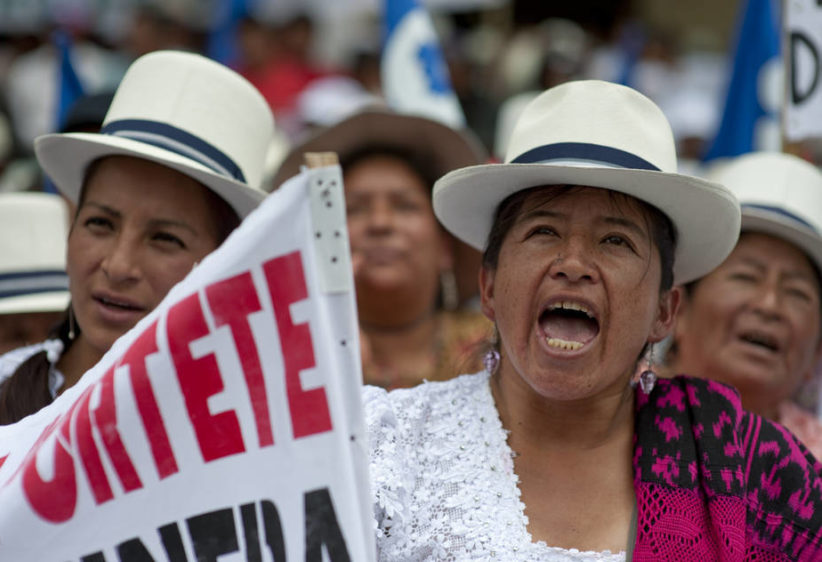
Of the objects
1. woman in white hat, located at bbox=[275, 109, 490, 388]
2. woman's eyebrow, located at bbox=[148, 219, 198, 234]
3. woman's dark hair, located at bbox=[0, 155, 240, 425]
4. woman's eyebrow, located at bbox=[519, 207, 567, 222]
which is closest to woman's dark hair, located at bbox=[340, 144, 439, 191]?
woman in white hat, located at bbox=[275, 109, 490, 388]

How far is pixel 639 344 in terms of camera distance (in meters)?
2.89

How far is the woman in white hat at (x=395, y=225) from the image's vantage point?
188 inches

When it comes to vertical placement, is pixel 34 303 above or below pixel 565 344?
above

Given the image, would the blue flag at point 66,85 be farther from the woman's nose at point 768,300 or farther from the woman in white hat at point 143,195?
the woman's nose at point 768,300

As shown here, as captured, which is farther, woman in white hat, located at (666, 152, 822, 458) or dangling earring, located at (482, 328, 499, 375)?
woman in white hat, located at (666, 152, 822, 458)

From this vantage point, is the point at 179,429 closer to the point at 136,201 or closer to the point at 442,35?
the point at 136,201

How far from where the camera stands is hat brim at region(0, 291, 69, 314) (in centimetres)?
420

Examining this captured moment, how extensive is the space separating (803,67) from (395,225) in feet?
5.74

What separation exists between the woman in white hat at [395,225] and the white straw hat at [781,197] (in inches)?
46.7

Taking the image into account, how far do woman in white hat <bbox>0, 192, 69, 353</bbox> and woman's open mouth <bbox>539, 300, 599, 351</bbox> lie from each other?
2.15 metres

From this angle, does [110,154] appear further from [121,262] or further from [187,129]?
[121,262]

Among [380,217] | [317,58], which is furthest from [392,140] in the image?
[317,58]

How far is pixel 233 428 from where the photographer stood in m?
2.26

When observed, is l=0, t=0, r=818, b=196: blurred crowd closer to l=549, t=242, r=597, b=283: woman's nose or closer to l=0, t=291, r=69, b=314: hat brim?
l=0, t=291, r=69, b=314: hat brim
